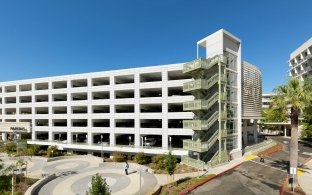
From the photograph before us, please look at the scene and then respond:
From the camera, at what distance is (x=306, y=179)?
25250 millimetres

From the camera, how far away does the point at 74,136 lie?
5197cm

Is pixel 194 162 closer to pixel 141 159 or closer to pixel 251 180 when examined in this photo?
pixel 251 180

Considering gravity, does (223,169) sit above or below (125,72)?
below

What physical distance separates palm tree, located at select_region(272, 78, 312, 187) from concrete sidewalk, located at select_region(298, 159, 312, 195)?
3.96 feet

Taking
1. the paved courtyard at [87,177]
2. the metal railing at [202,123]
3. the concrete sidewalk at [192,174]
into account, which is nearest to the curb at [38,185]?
the paved courtyard at [87,177]

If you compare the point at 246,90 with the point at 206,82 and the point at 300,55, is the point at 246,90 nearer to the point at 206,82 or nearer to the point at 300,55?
the point at 206,82

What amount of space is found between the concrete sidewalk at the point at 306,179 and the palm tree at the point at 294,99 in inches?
47.6

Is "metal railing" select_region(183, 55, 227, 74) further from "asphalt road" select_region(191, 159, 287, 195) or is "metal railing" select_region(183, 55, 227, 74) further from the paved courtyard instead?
the paved courtyard

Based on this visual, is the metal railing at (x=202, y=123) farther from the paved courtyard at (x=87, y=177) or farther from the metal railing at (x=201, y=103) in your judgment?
the paved courtyard at (x=87, y=177)

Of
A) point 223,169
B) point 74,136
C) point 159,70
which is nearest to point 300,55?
point 159,70

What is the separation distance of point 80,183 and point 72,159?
17175 millimetres

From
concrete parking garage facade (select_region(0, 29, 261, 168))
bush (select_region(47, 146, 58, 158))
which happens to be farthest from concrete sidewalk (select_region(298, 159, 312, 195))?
bush (select_region(47, 146, 58, 158))

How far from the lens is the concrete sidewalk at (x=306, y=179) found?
2194cm

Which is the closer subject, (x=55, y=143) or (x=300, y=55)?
(x=55, y=143)
